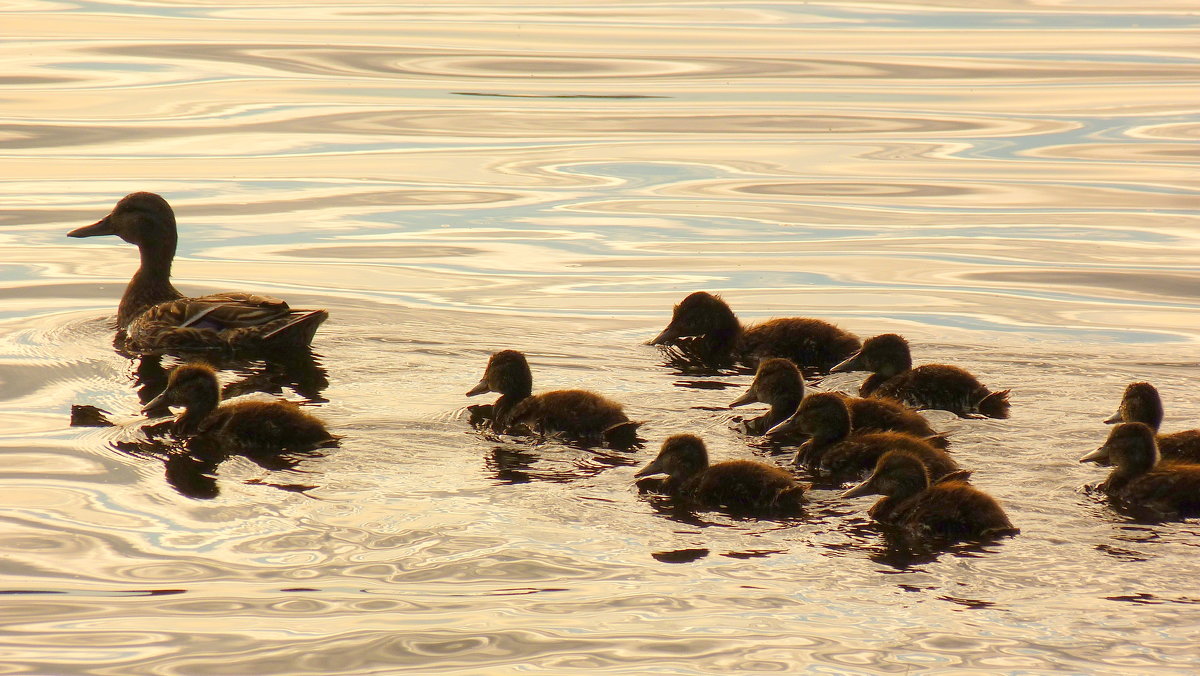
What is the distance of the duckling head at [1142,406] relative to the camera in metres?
7.56

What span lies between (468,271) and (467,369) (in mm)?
3294

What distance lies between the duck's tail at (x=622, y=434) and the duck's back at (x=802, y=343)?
2.22m

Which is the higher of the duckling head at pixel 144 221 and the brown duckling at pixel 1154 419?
the duckling head at pixel 144 221

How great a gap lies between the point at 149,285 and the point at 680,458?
5066 mm

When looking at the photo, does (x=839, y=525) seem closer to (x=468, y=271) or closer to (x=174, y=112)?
(x=468, y=271)

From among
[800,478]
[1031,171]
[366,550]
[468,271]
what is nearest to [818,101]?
[1031,171]

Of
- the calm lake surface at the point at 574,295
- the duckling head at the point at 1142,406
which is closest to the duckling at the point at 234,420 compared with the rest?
the calm lake surface at the point at 574,295

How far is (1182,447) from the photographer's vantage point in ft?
24.1

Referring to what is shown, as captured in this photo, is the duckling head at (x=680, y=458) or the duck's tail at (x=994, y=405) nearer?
the duckling head at (x=680, y=458)

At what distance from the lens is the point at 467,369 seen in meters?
9.18

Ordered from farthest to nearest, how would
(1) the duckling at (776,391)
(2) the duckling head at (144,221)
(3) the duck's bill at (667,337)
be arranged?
1. (2) the duckling head at (144,221)
2. (3) the duck's bill at (667,337)
3. (1) the duckling at (776,391)

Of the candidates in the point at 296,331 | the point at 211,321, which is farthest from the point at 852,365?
the point at 211,321

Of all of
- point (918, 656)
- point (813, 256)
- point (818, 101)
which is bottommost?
point (918, 656)

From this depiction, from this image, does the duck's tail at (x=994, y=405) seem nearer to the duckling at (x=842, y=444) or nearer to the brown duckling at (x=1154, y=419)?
the brown duckling at (x=1154, y=419)
